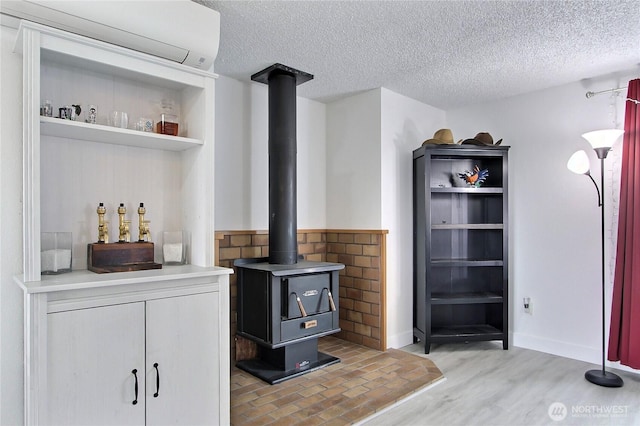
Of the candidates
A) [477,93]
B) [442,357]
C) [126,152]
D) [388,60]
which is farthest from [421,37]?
[442,357]

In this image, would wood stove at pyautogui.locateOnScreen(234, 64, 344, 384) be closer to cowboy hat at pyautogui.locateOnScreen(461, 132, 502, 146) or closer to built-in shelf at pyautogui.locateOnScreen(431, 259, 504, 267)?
built-in shelf at pyautogui.locateOnScreen(431, 259, 504, 267)

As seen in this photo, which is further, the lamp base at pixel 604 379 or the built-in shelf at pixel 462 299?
the built-in shelf at pixel 462 299

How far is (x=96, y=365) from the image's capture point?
1.63 meters

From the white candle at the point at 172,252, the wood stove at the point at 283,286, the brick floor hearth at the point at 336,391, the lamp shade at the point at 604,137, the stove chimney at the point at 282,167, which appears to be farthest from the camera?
the stove chimney at the point at 282,167

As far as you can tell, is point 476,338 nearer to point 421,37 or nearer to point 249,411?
point 249,411

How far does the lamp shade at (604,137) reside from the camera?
2865 mm

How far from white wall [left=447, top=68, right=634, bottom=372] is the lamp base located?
367mm

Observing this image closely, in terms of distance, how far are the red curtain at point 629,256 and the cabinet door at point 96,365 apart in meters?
3.22

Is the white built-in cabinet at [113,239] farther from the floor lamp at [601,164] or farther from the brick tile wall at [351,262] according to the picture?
the floor lamp at [601,164]

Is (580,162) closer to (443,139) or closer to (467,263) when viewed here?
(443,139)

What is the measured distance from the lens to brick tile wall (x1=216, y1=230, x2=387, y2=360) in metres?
3.24

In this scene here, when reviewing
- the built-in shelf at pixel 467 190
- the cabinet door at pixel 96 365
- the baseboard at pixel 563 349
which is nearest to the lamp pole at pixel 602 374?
the baseboard at pixel 563 349

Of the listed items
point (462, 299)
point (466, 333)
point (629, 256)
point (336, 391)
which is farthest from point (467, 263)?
point (336, 391)

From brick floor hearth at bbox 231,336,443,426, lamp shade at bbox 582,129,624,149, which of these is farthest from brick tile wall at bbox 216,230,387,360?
lamp shade at bbox 582,129,624,149
